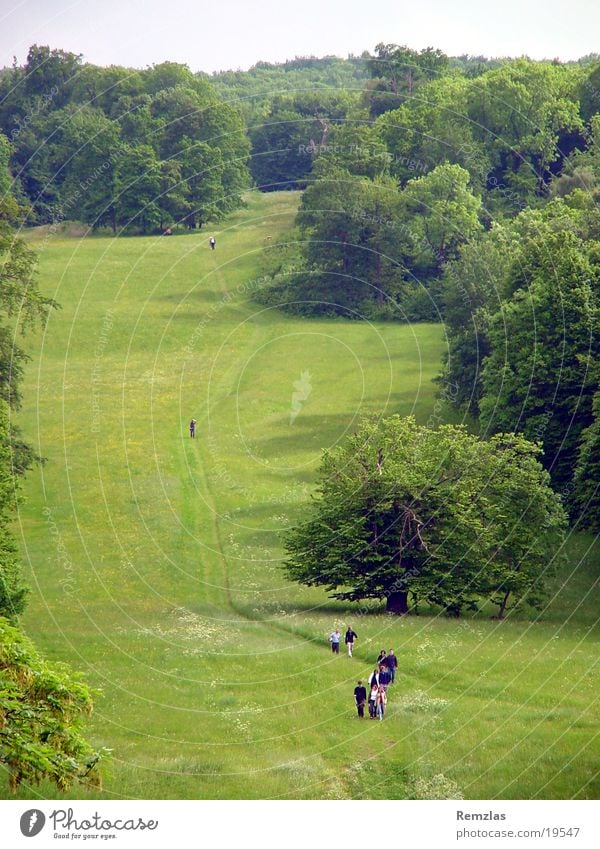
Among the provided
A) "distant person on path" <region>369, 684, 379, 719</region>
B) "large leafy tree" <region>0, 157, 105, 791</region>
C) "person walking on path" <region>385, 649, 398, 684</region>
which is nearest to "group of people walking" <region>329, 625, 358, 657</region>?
"person walking on path" <region>385, 649, 398, 684</region>

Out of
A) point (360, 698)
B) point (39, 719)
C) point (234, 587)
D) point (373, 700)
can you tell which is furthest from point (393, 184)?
point (39, 719)

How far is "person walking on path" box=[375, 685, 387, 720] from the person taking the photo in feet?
182

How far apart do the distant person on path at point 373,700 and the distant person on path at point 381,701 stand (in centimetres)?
9

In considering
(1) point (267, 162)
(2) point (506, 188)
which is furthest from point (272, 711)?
(1) point (267, 162)

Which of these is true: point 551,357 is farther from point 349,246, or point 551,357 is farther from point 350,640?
point 349,246

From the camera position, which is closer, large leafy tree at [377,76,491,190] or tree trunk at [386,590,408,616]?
tree trunk at [386,590,408,616]

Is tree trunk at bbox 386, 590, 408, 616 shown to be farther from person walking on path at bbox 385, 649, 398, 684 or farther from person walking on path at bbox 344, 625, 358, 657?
person walking on path at bbox 385, 649, 398, 684

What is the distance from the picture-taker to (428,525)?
2926 inches

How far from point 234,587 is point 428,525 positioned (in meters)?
11.3

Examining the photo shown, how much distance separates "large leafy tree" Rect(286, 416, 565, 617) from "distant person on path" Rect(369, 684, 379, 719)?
16.5m

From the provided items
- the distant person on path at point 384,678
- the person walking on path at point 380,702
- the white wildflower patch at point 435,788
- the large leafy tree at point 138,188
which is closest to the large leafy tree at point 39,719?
the white wildflower patch at point 435,788

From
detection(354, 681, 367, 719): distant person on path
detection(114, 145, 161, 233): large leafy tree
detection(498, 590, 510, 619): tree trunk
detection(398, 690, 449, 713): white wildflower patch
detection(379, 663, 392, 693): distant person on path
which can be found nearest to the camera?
detection(354, 681, 367, 719): distant person on path

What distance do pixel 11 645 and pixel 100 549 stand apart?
4182 cm

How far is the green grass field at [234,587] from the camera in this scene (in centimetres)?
5059
